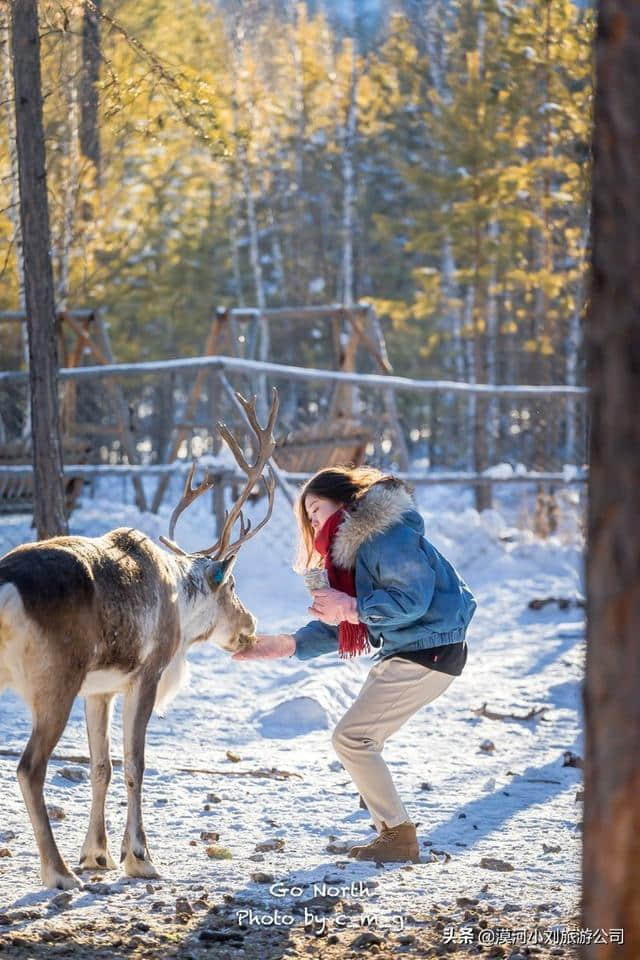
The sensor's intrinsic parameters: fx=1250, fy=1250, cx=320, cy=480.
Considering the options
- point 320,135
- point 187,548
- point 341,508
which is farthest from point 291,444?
point 320,135

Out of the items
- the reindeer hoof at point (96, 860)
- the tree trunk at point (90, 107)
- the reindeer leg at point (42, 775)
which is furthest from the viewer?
the tree trunk at point (90, 107)

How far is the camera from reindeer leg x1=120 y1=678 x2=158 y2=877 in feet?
14.5

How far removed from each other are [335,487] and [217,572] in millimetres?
741

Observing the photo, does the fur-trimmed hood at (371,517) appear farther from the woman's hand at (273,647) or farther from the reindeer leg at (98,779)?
the reindeer leg at (98,779)

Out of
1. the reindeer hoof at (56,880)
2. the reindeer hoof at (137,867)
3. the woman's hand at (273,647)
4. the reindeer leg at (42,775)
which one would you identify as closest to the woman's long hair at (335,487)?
the woman's hand at (273,647)

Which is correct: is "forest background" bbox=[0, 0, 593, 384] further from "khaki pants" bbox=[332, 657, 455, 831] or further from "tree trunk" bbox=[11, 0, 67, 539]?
"khaki pants" bbox=[332, 657, 455, 831]

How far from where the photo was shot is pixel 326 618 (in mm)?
4738

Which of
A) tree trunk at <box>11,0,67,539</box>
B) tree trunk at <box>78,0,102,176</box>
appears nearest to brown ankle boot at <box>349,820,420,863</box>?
tree trunk at <box>11,0,67,539</box>

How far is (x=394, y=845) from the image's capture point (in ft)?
15.3

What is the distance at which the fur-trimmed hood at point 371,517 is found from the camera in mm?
4668

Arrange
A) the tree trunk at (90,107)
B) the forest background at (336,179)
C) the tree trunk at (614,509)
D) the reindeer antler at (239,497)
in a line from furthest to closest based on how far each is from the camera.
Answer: the forest background at (336,179), the tree trunk at (90,107), the reindeer antler at (239,497), the tree trunk at (614,509)

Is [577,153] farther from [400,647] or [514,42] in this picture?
[400,647]

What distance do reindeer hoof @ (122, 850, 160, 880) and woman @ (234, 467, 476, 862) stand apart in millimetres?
791

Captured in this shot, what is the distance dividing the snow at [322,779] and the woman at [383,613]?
0.26 metres
